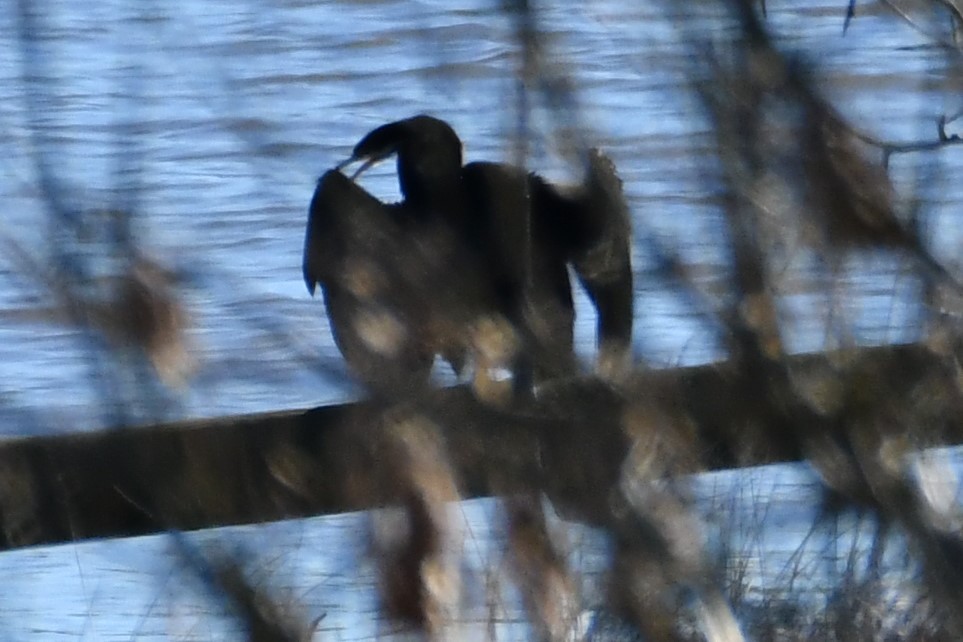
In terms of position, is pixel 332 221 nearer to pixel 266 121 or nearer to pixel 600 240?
pixel 600 240

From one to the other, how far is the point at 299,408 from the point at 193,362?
0.19 metres

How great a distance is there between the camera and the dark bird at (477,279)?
1.34m

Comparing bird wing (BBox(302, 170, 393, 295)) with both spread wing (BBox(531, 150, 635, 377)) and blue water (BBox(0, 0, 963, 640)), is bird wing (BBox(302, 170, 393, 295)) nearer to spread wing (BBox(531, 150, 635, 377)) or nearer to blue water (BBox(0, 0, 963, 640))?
spread wing (BBox(531, 150, 635, 377))

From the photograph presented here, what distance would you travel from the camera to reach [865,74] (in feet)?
4.30

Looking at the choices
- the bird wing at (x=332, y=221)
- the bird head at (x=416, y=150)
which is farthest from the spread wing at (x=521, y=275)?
the bird head at (x=416, y=150)

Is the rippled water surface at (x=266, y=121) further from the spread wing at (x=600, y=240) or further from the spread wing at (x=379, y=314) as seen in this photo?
the spread wing at (x=600, y=240)

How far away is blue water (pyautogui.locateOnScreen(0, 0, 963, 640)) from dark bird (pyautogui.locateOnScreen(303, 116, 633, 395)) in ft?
0.19

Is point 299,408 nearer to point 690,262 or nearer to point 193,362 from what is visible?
point 193,362

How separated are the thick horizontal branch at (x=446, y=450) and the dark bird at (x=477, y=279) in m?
0.05

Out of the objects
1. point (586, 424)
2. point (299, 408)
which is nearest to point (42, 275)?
point (299, 408)

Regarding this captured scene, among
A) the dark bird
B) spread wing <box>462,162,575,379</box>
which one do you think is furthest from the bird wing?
spread wing <box>462,162,575,379</box>

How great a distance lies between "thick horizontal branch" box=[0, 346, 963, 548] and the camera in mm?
1226

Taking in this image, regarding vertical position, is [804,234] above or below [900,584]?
above

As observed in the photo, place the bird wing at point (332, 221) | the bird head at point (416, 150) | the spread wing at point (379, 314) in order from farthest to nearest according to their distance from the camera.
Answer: the bird head at point (416, 150) < the bird wing at point (332, 221) < the spread wing at point (379, 314)
